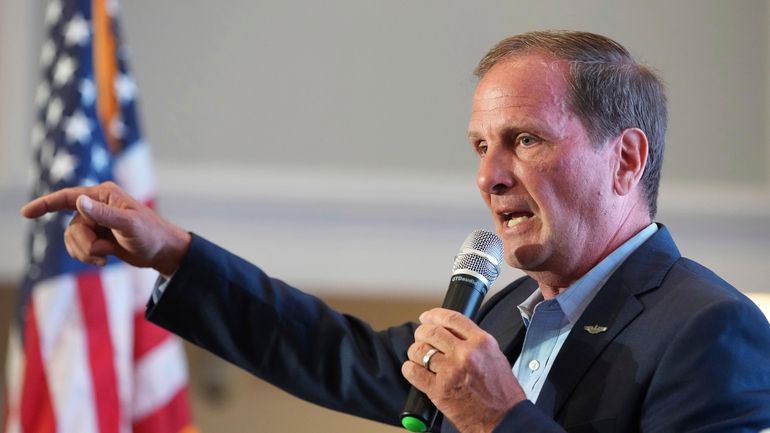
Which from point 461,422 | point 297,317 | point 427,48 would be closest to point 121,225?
point 297,317

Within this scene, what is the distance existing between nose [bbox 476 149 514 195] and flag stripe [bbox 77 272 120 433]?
1.75m

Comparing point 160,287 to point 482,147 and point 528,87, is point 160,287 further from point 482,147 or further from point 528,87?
point 528,87

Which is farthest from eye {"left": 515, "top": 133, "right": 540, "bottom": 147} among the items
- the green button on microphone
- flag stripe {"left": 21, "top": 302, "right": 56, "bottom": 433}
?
flag stripe {"left": 21, "top": 302, "right": 56, "bottom": 433}

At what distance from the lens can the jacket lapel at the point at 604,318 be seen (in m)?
1.75

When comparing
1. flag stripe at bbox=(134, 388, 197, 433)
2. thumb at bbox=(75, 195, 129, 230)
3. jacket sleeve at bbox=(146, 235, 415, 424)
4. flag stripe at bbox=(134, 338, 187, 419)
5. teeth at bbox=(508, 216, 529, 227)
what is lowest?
flag stripe at bbox=(134, 388, 197, 433)

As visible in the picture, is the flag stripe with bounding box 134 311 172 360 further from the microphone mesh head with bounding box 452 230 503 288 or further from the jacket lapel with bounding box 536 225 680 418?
the jacket lapel with bounding box 536 225 680 418

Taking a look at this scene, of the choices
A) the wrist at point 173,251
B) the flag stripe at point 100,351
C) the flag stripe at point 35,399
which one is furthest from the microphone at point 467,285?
the flag stripe at point 35,399

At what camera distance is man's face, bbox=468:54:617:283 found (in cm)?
184

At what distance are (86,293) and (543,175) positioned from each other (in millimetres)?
1890

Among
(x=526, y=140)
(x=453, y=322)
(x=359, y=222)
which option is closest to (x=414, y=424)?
(x=453, y=322)

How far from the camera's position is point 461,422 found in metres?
1.60

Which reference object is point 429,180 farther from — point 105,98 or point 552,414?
point 552,414

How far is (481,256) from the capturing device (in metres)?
1.83

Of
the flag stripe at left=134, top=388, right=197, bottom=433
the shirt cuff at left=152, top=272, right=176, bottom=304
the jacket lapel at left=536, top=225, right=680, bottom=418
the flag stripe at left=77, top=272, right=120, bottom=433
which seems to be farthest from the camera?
the flag stripe at left=134, top=388, right=197, bottom=433
